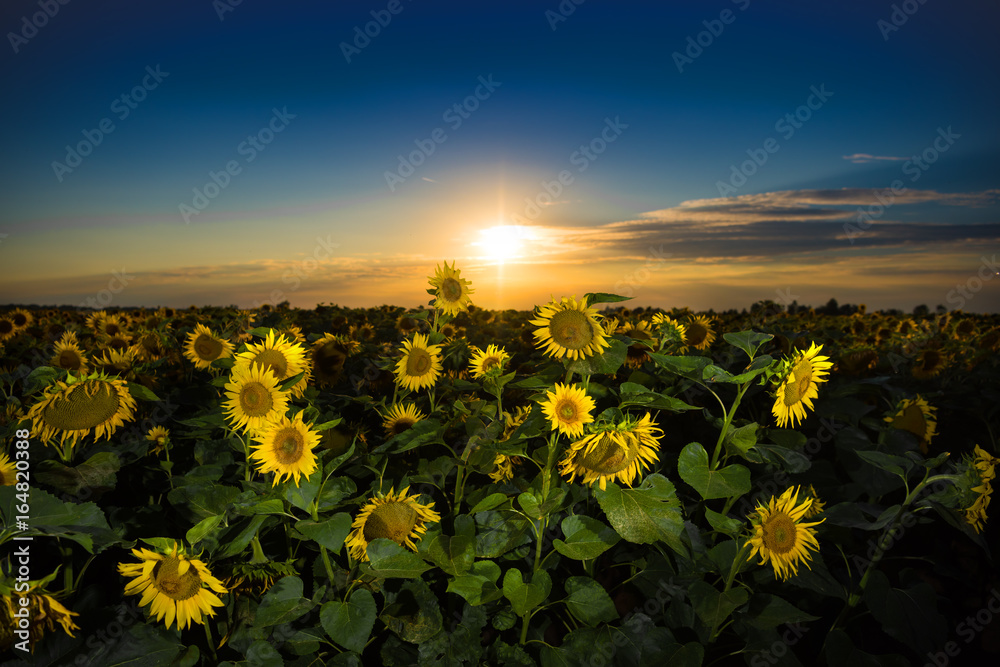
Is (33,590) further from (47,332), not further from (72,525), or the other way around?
(47,332)

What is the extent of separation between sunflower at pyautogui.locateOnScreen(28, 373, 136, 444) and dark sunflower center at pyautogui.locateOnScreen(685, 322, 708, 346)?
518 centimetres

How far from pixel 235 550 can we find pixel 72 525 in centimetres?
59

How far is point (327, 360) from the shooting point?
13.2ft

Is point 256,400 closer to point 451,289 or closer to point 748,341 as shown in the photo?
point 451,289

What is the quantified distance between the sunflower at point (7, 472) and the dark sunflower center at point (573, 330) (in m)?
2.46

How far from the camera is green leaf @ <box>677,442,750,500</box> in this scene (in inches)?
85.0

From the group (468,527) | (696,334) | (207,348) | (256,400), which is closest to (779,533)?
(468,527)

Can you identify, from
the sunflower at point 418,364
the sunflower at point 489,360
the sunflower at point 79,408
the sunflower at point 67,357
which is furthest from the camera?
the sunflower at point 67,357

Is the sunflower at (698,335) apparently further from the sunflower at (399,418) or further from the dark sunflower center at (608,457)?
the dark sunflower center at (608,457)

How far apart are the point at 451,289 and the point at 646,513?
7.62ft

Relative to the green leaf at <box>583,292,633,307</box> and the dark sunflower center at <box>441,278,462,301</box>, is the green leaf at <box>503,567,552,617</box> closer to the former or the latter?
the green leaf at <box>583,292,633,307</box>

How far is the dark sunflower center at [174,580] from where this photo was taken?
6.78 feet

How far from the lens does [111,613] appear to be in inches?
88.9

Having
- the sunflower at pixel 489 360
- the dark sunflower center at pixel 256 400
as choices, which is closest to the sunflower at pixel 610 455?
the sunflower at pixel 489 360
